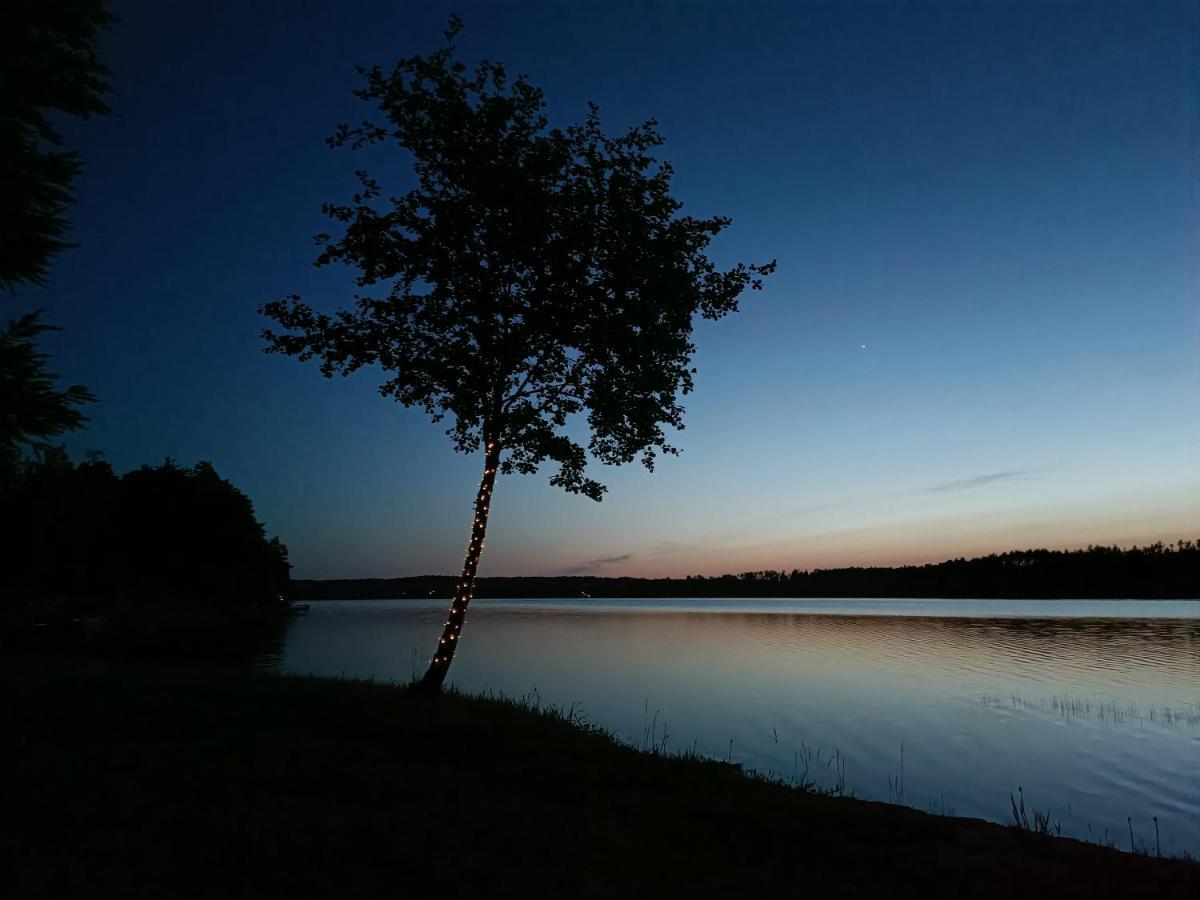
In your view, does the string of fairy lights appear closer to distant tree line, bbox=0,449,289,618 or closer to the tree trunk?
the tree trunk

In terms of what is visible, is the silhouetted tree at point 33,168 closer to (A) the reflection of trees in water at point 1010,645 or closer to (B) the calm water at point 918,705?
(B) the calm water at point 918,705

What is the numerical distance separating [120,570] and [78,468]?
44.6 feet

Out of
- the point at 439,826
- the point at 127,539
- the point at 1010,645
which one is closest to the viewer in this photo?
the point at 439,826

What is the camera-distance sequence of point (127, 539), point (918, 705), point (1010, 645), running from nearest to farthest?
point (918, 705)
point (1010, 645)
point (127, 539)

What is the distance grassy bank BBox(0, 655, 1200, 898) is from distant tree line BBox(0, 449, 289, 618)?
65.3 metres

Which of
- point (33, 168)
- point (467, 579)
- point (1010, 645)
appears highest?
point (33, 168)

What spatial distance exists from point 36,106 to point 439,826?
66.6ft

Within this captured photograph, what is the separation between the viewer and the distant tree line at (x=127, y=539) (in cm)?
7219

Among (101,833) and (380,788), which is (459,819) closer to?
(380,788)

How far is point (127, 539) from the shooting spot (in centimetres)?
9106

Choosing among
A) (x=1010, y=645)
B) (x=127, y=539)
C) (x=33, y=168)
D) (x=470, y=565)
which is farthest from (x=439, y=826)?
(x=127, y=539)

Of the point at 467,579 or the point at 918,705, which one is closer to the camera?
the point at 467,579

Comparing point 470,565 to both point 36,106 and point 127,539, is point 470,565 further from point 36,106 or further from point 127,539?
point 127,539

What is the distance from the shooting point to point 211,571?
9525 cm
